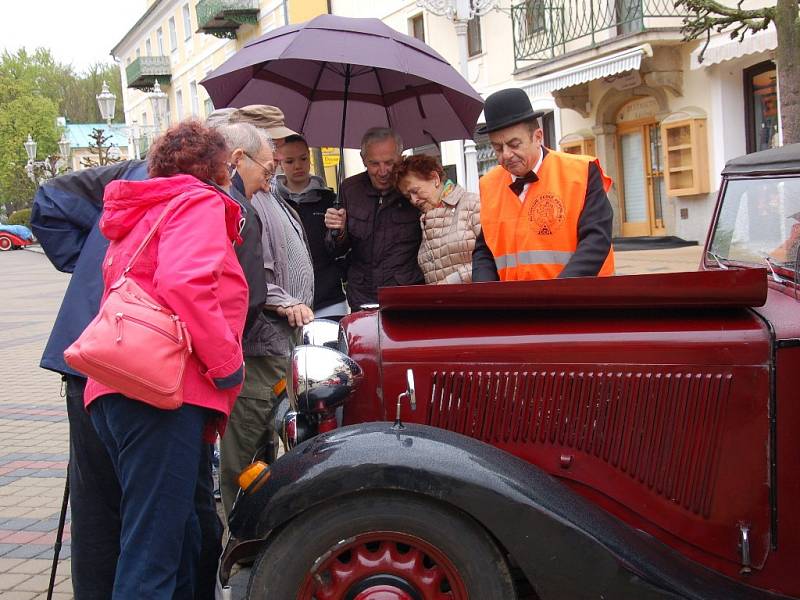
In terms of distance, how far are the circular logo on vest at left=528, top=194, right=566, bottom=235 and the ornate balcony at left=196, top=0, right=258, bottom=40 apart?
28.9m

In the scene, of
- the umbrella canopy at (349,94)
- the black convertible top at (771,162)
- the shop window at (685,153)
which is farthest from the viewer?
the shop window at (685,153)

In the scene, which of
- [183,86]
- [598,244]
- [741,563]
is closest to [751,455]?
[741,563]

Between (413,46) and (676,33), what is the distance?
11.3 metres

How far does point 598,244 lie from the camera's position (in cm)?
324

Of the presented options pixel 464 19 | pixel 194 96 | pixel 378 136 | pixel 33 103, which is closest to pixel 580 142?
pixel 464 19

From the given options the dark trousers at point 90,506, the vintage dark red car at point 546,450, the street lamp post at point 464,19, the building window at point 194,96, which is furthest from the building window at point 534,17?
the building window at point 194,96

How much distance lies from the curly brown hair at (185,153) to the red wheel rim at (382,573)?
1.22 metres

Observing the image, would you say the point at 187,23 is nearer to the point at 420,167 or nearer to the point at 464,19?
the point at 464,19

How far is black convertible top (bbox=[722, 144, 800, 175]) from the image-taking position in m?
2.90

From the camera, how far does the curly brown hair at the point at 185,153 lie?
8.19 ft

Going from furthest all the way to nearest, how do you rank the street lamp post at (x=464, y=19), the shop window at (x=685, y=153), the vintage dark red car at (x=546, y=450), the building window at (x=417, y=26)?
the building window at (x=417, y=26) < the shop window at (x=685, y=153) < the street lamp post at (x=464, y=19) < the vintage dark red car at (x=546, y=450)

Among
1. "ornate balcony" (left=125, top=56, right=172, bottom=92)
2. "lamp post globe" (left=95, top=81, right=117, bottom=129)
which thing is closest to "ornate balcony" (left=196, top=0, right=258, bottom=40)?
"ornate balcony" (left=125, top=56, right=172, bottom=92)

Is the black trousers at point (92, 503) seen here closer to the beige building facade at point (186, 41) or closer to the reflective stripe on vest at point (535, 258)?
the reflective stripe on vest at point (535, 258)

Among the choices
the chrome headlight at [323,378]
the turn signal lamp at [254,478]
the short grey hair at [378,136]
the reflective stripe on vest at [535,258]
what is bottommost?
the turn signal lamp at [254,478]
